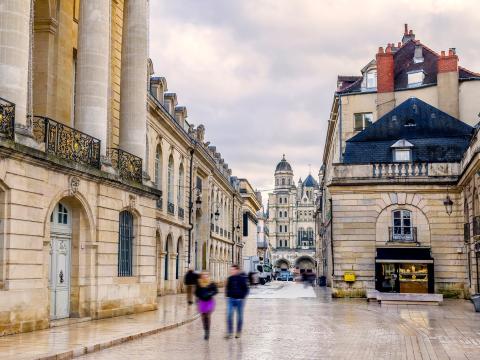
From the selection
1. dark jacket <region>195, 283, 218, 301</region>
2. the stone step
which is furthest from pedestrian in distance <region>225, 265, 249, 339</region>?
the stone step

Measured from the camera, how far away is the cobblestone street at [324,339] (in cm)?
1290

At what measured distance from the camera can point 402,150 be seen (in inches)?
1462

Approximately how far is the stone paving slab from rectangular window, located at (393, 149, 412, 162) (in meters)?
19.3

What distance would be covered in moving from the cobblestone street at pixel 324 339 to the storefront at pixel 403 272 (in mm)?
10947

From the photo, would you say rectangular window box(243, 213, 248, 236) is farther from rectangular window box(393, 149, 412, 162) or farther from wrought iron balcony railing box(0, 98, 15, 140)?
wrought iron balcony railing box(0, 98, 15, 140)

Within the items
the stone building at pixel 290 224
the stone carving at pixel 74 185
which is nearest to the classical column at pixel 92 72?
the stone carving at pixel 74 185

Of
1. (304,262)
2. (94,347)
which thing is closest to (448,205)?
(94,347)

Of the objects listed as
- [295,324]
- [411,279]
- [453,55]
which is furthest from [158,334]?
[453,55]

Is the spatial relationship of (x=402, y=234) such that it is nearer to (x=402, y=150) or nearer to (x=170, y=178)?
(x=402, y=150)

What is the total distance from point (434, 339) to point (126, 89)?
1275cm

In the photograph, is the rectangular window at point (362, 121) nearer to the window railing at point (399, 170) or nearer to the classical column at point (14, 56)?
the window railing at point (399, 170)

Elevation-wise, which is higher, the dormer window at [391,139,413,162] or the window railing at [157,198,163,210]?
the dormer window at [391,139,413,162]

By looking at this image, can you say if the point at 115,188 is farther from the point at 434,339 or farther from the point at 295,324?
the point at 434,339

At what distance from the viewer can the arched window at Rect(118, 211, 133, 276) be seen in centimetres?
2144
